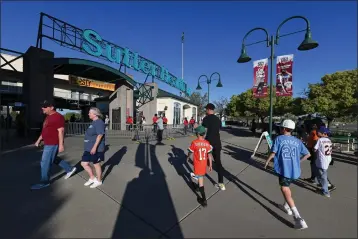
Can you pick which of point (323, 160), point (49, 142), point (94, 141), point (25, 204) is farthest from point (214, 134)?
point (25, 204)

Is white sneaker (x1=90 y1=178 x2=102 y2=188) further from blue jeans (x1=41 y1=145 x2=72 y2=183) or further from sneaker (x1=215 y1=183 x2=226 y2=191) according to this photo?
sneaker (x1=215 y1=183 x2=226 y2=191)

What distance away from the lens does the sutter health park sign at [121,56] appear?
1817 cm

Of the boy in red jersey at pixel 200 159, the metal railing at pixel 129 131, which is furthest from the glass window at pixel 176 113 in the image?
the boy in red jersey at pixel 200 159

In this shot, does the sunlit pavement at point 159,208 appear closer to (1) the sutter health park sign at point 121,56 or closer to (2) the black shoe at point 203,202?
(2) the black shoe at point 203,202

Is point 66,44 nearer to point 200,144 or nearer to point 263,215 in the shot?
point 200,144

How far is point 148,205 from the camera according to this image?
4.27 meters

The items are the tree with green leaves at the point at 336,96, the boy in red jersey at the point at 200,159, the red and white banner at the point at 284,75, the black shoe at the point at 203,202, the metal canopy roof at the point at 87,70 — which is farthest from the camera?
the tree with green leaves at the point at 336,96

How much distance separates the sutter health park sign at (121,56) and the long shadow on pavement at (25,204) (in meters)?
13.2

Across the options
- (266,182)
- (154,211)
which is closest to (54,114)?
(154,211)

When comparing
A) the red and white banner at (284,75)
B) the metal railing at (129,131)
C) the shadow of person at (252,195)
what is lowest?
the shadow of person at (252,195)

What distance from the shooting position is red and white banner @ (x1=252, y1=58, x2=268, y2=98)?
368 inches

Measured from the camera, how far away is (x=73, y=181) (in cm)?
562

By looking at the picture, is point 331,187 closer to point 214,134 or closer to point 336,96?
point 214,134

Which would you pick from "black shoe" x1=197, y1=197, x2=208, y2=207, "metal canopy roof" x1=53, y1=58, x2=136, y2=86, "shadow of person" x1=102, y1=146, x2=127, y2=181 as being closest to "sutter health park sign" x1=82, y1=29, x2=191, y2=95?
"metal canopy roof" x1=53, y1=58, x2=136, y2=86
